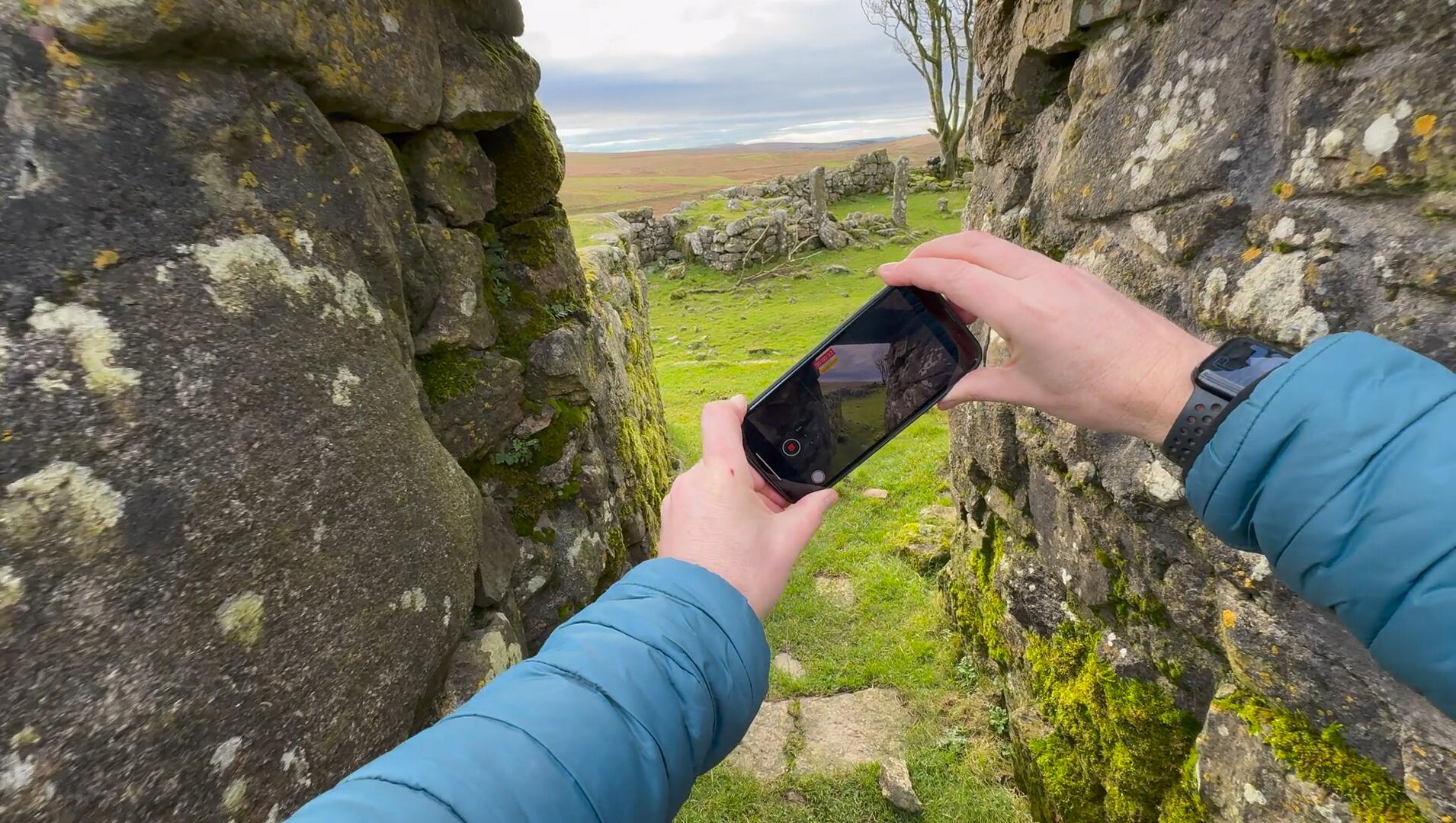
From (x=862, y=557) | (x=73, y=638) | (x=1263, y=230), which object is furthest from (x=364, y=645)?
(x=862, y=557)

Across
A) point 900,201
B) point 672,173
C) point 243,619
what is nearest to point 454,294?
point 243,619

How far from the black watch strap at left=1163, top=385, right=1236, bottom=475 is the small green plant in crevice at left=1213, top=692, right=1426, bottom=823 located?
5.65 feet

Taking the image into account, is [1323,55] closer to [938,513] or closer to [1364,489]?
[1364,489]

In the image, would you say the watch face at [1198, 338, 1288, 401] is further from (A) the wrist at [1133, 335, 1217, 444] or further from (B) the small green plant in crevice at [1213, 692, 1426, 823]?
(B) the small green plant in crevice at [1213, 692, 1426, 823]

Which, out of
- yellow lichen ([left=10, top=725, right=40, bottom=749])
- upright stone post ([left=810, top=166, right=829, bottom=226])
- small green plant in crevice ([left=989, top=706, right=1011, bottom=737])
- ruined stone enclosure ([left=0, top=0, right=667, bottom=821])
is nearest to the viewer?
yellow lichen ([left=10, top=725, right=40, bottom=749])

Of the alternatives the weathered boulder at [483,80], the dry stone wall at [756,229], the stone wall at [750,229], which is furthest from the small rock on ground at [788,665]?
the dry stone wall at [756,229]

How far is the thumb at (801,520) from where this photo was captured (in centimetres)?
249

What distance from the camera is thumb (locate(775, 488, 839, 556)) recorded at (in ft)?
8.16

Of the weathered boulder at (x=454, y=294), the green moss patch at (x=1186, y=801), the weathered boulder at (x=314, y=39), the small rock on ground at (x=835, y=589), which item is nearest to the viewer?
the weathered boulder at (x=314, y=39)

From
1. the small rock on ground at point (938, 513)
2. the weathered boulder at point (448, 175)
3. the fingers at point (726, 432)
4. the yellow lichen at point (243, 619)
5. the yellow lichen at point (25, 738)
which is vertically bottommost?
the small rock on ground at point (938, 513)

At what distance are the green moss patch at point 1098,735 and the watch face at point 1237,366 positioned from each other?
2635 millimetres

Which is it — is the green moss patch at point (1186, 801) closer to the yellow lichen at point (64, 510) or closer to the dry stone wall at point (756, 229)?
the yellow lichen at point (64, 510)

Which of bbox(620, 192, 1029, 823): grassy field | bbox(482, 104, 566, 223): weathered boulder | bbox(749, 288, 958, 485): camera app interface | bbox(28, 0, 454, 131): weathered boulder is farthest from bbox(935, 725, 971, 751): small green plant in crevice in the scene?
bbox(28, 0, 454, 131): weathered boulder

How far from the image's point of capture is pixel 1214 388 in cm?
192
